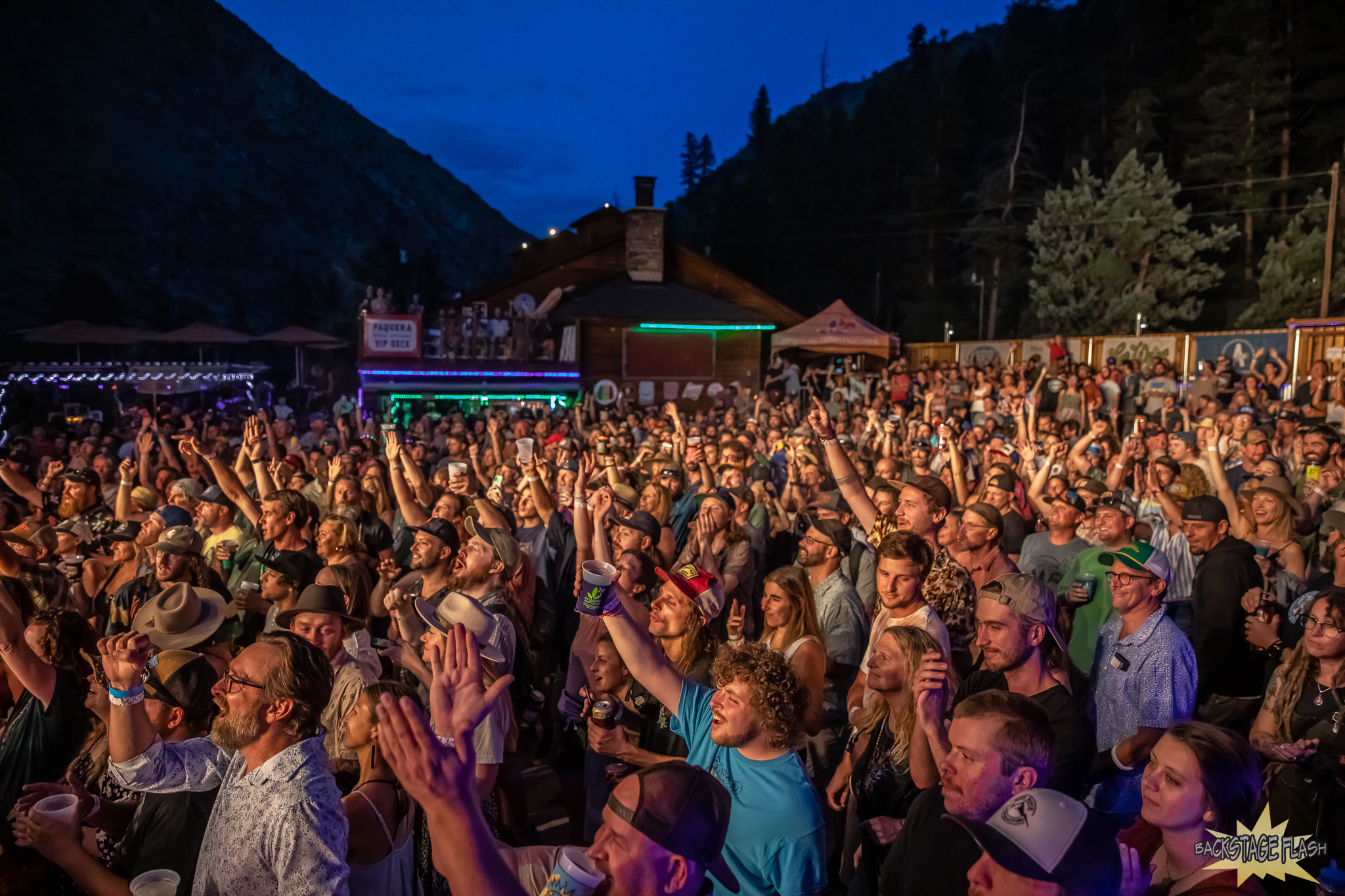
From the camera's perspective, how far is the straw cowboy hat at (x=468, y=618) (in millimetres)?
3402

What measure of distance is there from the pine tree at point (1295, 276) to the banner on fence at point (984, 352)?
28.3 feet

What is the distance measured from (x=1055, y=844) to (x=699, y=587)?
2.04 metres

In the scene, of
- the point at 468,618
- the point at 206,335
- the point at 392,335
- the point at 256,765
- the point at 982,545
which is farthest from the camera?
the point at 206,335

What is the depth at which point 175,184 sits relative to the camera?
65.1m

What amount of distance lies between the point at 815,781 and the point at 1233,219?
34251mm

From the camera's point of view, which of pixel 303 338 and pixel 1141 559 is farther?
pixel 303 338

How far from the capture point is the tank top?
2.44m

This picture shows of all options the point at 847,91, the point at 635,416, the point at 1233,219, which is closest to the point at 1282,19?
the point at 1233,219

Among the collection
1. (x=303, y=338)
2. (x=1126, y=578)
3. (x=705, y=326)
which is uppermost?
(x=705, y=326)

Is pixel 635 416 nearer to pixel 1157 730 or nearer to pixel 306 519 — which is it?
pixel 306 519

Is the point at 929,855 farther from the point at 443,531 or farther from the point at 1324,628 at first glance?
the point at 443,531

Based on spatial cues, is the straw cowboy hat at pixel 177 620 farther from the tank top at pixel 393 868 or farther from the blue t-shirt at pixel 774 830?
the blue t-shirt at pixel 774 830

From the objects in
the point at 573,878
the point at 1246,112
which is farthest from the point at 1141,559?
the point at 1246,112

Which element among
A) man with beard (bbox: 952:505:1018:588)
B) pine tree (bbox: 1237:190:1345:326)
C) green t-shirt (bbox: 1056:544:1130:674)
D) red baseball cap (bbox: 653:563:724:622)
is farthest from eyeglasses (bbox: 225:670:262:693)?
pine tree (bbox: 1237:190:1345:326)
